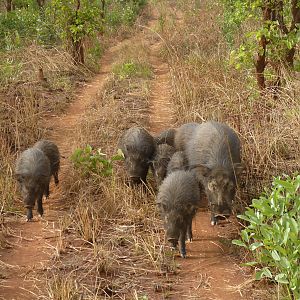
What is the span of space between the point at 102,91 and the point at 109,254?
295 inches

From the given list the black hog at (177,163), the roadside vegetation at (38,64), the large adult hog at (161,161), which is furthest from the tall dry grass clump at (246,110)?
the roadside vegetation at (38,64)

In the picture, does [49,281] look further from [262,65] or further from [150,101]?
[150,101]

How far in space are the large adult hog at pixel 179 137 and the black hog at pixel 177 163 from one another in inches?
12.2

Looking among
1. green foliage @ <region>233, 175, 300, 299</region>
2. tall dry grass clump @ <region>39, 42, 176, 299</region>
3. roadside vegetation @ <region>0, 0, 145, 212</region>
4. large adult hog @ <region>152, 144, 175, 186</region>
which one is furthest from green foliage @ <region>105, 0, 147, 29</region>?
green foliage @ <region>233, 175, 300, 299</region>

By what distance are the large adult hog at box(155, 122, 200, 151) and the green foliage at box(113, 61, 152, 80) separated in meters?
5.78

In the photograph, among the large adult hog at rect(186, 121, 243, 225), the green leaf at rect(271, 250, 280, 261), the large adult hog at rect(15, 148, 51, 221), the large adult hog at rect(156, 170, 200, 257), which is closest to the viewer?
the green leaf at rect(271, 250, 280, 261)

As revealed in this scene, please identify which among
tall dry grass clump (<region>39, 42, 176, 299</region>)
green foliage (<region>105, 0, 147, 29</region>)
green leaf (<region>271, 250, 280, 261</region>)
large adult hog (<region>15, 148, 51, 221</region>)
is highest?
green foliage (<region>105, 0, 147, 29</region>)

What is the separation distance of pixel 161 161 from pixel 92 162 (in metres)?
0.98

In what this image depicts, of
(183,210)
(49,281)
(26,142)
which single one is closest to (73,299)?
(49,281)

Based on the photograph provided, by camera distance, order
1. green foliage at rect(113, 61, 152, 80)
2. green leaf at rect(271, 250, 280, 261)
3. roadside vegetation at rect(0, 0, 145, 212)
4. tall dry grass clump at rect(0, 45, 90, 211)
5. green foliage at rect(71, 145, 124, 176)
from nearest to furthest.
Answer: green leaf at rect(271, 250, 280, 261), green foliage at rect(71, 145, 124, 176), tall dry grass clump at rect(0, 45, 90, 211), roadside vegetation at rect(0, 0, 145, 212), green foliage at rect(113, 61, 152, 80)

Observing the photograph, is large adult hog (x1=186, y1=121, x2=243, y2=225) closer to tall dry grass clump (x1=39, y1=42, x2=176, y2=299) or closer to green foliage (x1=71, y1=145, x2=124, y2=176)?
tall dry grass clump (x1=39, y1=42, x2=176, y2=299)

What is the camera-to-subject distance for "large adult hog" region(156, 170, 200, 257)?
5762 mm

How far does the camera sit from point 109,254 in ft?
18.8

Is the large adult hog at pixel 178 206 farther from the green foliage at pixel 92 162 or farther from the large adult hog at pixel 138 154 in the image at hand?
the large adult hog at pixel 138 154
